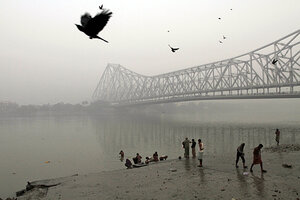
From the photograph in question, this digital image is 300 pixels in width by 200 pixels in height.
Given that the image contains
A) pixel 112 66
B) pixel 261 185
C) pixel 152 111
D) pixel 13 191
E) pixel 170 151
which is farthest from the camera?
pixel 112 66

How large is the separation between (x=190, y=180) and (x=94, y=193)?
278 cm

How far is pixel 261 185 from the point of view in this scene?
6809mm

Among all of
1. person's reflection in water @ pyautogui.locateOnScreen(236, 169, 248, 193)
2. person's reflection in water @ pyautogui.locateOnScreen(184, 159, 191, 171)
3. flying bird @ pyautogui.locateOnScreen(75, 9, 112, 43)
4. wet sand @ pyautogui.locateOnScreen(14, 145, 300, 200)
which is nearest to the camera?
flying bird @ pyautogui.locateOnScreen(75, 9, 112, 43)

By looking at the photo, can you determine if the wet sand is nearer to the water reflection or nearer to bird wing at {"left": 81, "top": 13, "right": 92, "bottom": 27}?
bird wing at {"left": 81, "top": 13, "right": 92, "bottom": 27}

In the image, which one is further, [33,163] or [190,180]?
[33,163]

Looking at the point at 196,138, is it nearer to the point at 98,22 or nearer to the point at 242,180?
the point at 242,180

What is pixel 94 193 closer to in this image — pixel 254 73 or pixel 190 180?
pixel 190 180

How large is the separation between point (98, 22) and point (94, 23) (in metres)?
0.06

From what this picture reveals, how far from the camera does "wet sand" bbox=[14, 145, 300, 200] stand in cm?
646

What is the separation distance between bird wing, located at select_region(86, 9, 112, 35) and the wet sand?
14.9ft

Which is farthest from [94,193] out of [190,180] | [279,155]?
[279,155]

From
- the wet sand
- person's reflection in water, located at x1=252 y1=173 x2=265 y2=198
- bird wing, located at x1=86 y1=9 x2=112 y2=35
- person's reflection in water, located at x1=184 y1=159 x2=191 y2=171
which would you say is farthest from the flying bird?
person's reflection in water, located at x1=184 y1=159 x2=191 y2=171

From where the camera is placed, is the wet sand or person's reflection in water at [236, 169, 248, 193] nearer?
the wet sand

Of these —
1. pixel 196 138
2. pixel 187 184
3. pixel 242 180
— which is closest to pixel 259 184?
pixel 242 180
